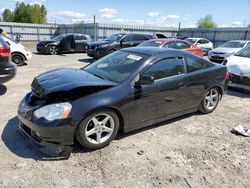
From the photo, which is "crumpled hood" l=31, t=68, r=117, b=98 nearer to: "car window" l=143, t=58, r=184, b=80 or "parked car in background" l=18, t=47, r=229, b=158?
"parked car in background" l=18, t=47, r=229, b=158

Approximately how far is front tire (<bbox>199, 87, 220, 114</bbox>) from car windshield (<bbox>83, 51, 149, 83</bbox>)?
5.87 feet

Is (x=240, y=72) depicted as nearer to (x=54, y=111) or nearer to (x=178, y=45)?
(x=178, y=45)

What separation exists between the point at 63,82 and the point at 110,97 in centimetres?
76

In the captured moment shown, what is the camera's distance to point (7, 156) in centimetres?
319

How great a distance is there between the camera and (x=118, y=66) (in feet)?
13.4

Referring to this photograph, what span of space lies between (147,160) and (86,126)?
3.22ft

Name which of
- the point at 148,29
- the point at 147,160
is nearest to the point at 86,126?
the point at 147,160

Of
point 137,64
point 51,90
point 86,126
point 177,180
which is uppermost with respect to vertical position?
point 137,64

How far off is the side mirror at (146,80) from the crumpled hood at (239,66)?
407 cm

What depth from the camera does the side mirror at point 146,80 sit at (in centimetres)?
355

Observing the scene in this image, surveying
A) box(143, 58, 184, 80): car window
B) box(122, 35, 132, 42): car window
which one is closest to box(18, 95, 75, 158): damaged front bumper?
box(143, 58, 184, 80): car window

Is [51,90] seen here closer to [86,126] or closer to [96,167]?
[86,126]

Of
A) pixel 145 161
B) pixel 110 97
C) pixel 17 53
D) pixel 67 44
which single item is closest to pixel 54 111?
pixel 110 97

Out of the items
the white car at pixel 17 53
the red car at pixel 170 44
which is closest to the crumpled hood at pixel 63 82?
the red car at pixel 170 44
